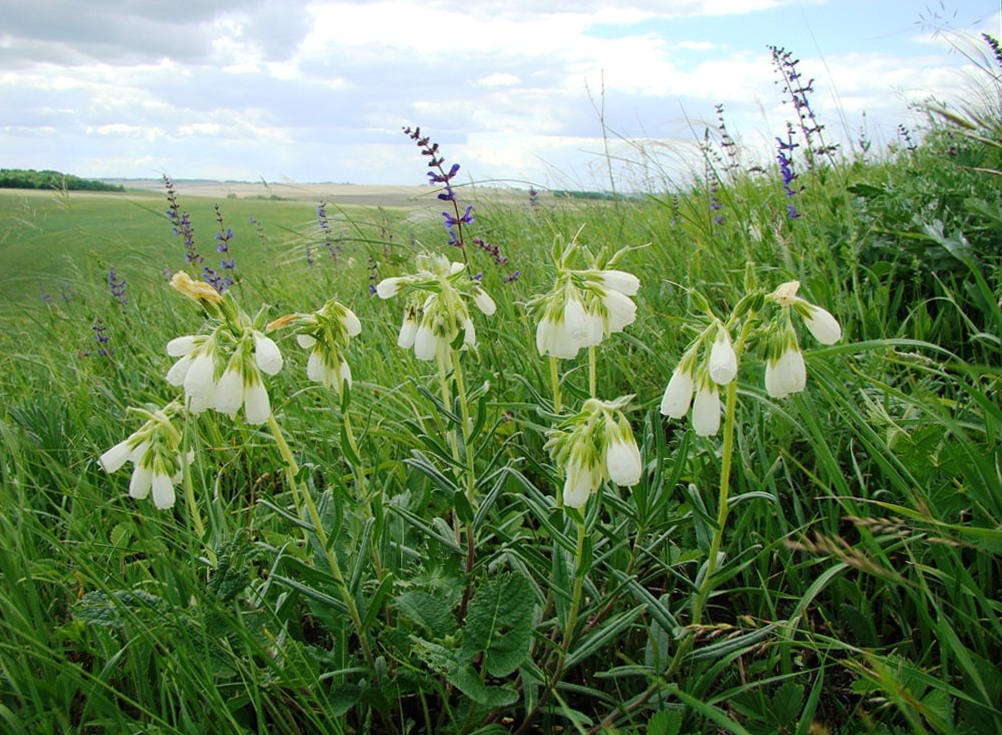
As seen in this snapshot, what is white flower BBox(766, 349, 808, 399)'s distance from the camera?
1365 mm

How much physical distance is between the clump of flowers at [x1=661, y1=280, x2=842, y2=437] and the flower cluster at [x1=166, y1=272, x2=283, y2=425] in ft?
2.65

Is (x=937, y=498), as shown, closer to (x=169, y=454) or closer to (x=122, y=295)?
(x=169, y=454)

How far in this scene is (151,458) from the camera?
1.68 metres

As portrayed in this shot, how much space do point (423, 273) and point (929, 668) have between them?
1.48 metres

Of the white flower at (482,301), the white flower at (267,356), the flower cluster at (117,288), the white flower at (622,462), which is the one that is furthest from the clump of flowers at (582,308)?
the flower cluster at (117,288)

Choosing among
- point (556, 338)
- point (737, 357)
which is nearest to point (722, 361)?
point (737, 357)

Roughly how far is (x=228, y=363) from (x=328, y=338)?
0.31 meters

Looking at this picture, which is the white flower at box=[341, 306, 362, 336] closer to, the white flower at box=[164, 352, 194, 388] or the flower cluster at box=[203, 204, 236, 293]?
the white flower at box=[164, 352, 194, 388]

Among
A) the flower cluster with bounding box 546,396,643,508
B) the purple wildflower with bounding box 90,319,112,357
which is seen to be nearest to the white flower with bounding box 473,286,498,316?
the flower cluster with bounding box 546,396,643,508

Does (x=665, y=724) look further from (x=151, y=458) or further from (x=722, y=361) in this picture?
(x=151, y=458)

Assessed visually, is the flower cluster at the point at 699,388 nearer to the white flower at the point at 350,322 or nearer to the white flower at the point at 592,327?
the white flower at the point at 592,327

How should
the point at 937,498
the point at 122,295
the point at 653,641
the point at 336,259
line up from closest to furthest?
the point at 653,641 → the point at 937,498 → the point at 122,295 → the point at 336,259

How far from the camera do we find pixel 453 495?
1.69 m

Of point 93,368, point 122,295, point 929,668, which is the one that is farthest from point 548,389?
point 122,295
